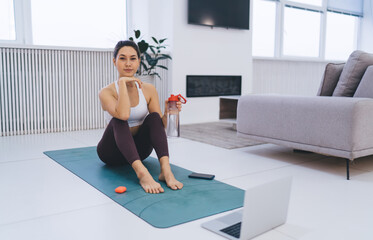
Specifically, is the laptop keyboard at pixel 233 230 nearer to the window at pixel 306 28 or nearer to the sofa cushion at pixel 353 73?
the sofa cushion at pixel 353 73

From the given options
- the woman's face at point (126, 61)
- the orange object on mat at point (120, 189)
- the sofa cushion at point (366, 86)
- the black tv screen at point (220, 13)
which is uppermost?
the black tv screen at point (220, 13)

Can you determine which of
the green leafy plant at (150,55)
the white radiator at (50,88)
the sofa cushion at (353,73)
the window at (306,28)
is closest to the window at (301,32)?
the window at (306,28)

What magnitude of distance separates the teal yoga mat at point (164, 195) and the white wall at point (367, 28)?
6616 mm

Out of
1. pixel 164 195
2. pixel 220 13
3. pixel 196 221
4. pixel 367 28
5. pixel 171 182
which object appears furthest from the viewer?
pixel 367 28

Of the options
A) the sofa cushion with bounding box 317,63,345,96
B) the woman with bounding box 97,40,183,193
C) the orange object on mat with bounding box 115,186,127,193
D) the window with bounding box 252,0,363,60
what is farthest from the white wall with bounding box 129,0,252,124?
the orange object on mat with bounding box 115,186,127,193

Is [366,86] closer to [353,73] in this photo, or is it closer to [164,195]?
[353,73]

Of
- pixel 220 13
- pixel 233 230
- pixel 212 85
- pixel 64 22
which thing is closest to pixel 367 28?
pixel 220 13

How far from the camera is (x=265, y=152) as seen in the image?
3.13 metres

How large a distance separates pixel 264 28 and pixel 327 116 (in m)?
4.12

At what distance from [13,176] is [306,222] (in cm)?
175

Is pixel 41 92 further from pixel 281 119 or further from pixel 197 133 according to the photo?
pixel 281 119

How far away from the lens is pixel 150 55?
15.0 ft

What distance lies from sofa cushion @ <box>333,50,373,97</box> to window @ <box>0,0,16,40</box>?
3509mm

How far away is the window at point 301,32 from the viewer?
6461 millimetres
